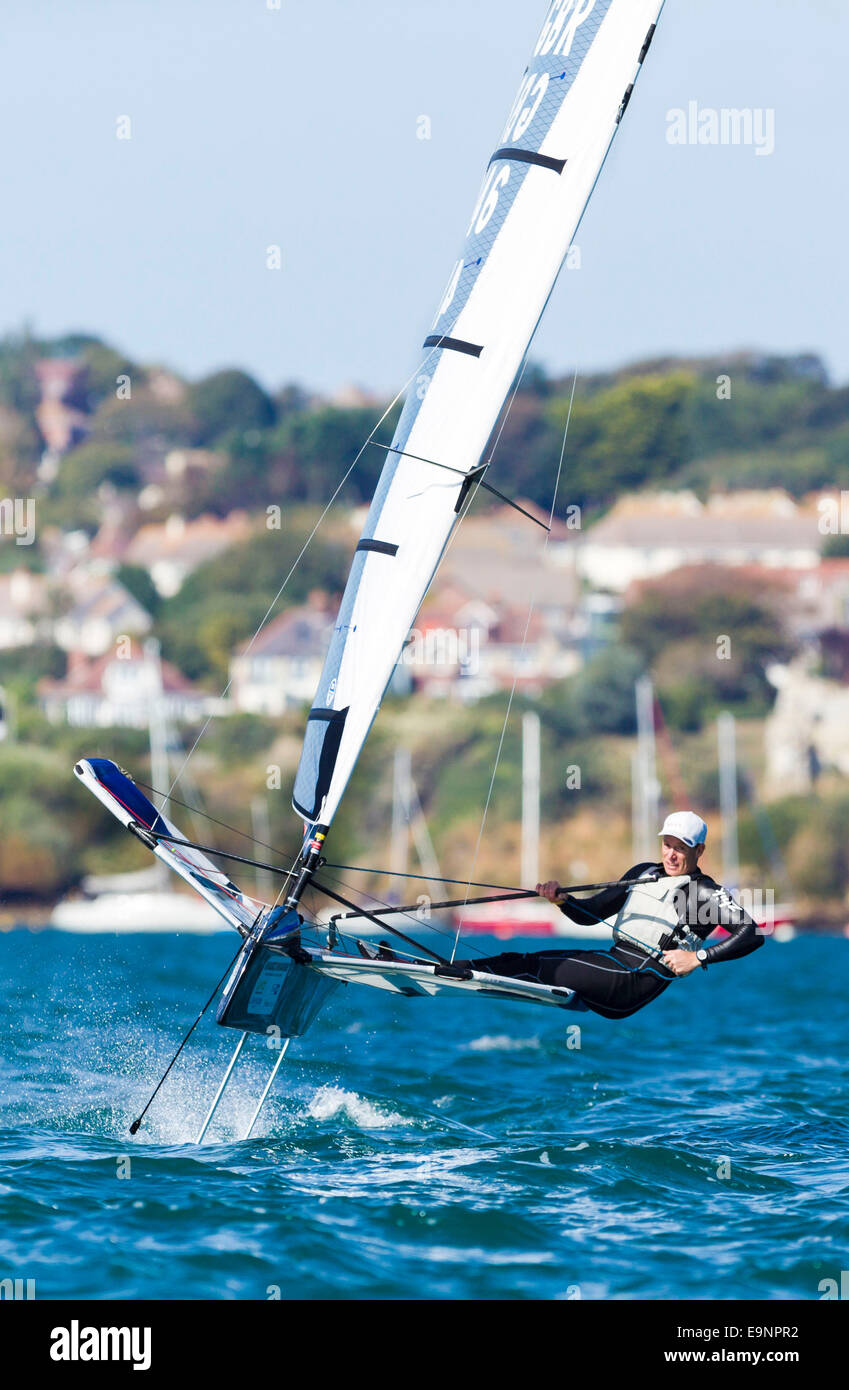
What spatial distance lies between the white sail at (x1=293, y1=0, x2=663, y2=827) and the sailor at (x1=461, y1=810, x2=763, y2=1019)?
125 cm

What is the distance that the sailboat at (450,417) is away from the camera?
26.8 feet

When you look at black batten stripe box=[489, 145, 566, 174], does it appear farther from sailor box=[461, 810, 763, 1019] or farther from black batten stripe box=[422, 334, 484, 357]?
sailor box=[461, 810, 763, 1019]

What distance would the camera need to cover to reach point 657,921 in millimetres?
8086

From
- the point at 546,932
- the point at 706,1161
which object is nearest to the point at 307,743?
the point at 706,1161

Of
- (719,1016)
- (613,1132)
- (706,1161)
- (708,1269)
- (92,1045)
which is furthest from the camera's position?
(719,1016)

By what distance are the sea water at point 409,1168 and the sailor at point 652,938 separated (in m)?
0.68

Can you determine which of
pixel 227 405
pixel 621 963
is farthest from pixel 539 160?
pixel 227 405

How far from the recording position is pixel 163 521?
8781 cm

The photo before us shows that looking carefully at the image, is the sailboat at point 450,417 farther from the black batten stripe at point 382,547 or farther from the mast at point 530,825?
the mast at point 530,825

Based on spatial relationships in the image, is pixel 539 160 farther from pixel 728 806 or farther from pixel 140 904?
pixel 728 806

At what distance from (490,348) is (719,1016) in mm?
10611

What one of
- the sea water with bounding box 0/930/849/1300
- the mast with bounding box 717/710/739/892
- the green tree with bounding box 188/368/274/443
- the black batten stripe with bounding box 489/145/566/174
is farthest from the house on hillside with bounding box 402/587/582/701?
the black batten stripe with bounding box 489/145/566/174

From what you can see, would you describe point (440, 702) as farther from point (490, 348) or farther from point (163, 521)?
point (490, 348)

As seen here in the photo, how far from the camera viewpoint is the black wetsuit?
7898 millimetres
